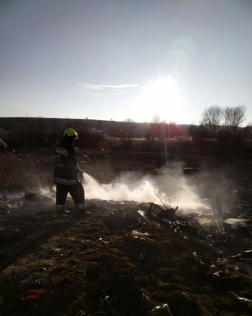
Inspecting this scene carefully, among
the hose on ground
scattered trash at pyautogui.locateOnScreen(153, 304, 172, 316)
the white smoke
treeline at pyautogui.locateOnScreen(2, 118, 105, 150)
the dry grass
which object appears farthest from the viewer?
treeline at pyautogui.locateOnScreen(2, 118, 105, 150)

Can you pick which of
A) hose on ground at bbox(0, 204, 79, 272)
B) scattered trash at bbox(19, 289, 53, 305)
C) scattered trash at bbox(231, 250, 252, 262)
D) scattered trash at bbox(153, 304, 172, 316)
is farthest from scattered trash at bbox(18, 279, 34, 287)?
scattered trash at bbox(231, 250, 252, 262)

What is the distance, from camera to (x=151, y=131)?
2723 centimetres

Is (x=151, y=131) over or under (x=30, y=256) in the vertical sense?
over

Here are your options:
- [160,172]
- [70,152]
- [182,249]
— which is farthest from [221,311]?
[160,172]

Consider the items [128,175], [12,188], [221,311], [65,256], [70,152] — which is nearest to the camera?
[221,311]

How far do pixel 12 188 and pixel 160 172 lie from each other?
9.98 meters

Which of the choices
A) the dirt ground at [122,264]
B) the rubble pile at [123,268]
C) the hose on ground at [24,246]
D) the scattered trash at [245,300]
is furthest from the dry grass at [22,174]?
the scattered trash at [245,300]

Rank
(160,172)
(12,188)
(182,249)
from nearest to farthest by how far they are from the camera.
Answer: (182,249) < (12,188) < (160,172)

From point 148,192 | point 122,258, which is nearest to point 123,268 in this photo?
point 122,258

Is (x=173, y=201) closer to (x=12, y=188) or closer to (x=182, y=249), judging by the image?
(x=182, y=249)

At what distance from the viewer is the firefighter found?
19.2ft

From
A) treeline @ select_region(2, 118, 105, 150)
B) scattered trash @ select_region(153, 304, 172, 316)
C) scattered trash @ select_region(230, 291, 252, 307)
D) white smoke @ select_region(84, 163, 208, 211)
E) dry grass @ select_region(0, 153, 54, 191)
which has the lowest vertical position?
white smoke @ select_region(84, 163, 208, 211)

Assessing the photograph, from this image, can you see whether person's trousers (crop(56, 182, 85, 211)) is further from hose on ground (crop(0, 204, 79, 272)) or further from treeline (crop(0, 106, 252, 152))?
treeline (crop(0, 106, 252, 152))

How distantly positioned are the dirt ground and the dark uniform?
51 centimetres
